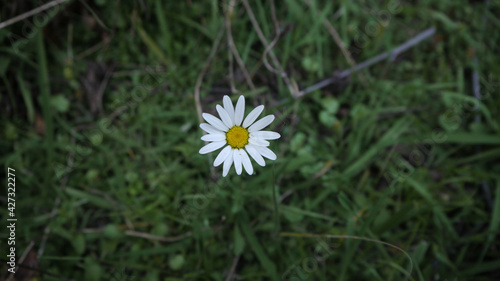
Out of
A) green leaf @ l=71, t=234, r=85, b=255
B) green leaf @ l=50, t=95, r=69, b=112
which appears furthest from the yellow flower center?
green leaf @ l=50, t=95, r=69, b=112

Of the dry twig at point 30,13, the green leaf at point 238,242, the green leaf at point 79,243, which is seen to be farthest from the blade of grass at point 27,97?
the green leaf at point 238,242

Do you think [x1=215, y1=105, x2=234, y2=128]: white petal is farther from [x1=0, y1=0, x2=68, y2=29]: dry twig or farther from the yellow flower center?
[x1=0, y1=0, x2=68, y2=29]: dry twig

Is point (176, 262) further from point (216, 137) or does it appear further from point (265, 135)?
point (265, 135)

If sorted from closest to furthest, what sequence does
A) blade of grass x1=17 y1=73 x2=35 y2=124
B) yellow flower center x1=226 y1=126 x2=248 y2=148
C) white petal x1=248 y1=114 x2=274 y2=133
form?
1. white petal x1=248 y1=114 x2=274 y2=133
2. yellow flower center x1=226 y1=126 x2=248 y2=148
3. blade of grass x1=17 y1=73 x2=35 y2=124

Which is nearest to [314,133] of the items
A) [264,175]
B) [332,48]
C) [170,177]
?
[264,175]

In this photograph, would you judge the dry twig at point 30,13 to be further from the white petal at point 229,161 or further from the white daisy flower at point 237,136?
the white petal at point 229,161

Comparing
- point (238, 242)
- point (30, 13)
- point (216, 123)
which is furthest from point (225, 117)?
point (30, 13)

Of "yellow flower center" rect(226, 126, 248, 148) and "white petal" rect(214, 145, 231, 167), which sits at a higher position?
"yellow flower center" rect(226, 126, 248, 148)

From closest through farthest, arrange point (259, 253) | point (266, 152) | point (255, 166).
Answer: point (266, 152), point (259, 253), point (255, 166)
